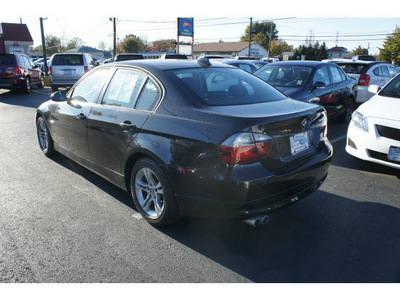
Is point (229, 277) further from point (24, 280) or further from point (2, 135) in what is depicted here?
point (2, 135)

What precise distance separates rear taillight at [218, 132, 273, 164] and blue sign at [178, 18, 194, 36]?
40152mm

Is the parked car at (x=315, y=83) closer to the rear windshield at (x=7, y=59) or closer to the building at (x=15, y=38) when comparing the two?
the rear windshield at (x=7, y=59)

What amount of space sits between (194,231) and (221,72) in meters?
1.77

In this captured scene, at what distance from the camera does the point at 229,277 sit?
246cm

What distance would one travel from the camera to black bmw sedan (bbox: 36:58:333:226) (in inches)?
100.0

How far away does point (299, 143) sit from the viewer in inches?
114

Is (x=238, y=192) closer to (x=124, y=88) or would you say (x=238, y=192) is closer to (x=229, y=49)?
(x=124, y=88)

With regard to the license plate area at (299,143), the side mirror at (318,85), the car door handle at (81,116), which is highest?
the side mirror at (318,85)

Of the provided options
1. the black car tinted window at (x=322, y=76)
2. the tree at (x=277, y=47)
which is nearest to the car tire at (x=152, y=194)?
the black car tinted window at (x=322, y=76)

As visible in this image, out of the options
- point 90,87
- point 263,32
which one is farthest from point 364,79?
point 263,32

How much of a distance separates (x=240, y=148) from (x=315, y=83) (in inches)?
189

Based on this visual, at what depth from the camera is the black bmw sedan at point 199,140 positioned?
100.0 inches

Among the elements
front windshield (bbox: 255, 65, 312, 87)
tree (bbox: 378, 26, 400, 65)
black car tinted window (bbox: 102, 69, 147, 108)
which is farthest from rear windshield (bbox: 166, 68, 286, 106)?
tree (bbox: 378, 26, 400, 65)

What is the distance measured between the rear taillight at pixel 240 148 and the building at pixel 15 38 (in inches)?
2241
